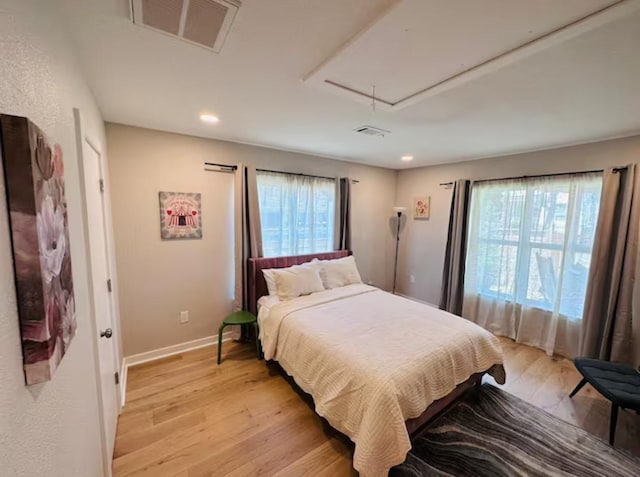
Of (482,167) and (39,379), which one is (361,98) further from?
(482,167)

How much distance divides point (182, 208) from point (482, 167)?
12.8 ft

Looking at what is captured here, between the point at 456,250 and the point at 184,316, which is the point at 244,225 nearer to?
the point at 184,316

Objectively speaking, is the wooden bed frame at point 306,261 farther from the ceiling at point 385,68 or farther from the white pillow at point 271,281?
the ceiling at point 385,68

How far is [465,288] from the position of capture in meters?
3.90

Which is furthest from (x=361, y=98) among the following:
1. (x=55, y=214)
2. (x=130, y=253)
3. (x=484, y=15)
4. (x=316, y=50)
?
(x=130, y=253)

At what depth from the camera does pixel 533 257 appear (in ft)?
10.8

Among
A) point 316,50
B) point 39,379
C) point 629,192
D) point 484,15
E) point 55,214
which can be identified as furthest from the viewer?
point 629,192

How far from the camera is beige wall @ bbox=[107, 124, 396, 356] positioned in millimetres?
2605

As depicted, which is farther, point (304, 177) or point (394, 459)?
point (304, 177)

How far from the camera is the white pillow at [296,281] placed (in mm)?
2973

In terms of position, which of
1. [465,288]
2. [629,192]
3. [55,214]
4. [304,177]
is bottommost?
[465,288]

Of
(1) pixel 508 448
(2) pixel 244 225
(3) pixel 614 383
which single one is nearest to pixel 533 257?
(3) pixel 614 383

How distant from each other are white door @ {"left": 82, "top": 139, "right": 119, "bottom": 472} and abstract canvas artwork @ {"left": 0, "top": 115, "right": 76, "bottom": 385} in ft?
3.11

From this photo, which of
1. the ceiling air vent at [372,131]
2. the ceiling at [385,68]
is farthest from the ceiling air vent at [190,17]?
the ceiling air vent at [372,131]
